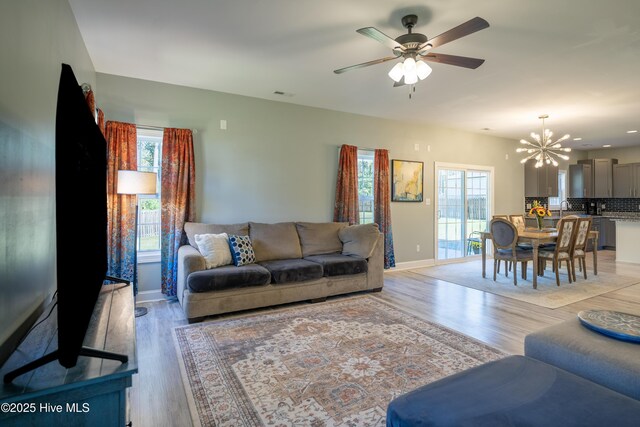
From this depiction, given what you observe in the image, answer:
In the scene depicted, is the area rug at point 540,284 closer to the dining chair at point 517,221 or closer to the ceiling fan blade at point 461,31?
the dining chair at point 517,221

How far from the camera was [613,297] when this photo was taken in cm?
440

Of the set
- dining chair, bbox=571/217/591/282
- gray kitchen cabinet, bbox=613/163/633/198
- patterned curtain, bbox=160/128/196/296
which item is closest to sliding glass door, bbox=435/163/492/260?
dining chair, bbox=571/217/591/282

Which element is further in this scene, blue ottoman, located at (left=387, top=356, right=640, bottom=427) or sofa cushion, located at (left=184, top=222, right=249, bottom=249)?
sofa cushion, located at (left=184, top=222, right=249, bottom=249)

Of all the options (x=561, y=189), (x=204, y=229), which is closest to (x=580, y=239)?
(x=561, y=189)

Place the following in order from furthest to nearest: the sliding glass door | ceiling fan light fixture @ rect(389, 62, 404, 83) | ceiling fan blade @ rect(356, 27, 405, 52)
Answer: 1. the sliding glass door
2. ceiling fan light fixture @ rect(389, 62, 404, 83)
3. ceiling fan blade @ rect(356, 27, 405, 52)

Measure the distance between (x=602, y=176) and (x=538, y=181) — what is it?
251 cm

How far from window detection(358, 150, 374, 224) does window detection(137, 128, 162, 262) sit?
3.21m

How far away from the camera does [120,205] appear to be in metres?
3.94

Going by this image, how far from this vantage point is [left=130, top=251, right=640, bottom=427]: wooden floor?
2.14 meters

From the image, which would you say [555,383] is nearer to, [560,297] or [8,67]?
[8,67]

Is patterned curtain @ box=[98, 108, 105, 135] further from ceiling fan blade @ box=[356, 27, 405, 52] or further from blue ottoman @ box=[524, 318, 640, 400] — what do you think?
blue ottoman @ box=[524, 318, 640, 400]

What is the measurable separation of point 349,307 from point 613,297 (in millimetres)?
3535

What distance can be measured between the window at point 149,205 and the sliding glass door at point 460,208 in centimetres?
503

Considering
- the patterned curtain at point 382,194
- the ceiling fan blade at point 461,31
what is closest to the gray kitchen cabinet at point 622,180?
the patterned curtain at point 382,194
